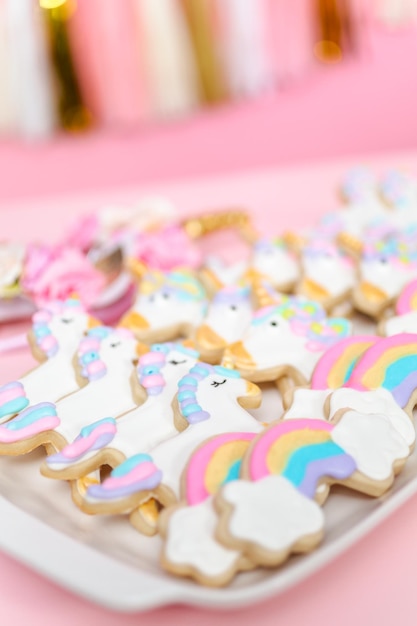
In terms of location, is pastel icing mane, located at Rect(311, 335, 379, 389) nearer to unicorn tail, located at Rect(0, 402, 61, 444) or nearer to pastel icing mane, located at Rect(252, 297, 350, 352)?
pastel icing mane, located at Rect(252, 297, 350, 352)

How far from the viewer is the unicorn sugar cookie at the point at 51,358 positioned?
24.7 inches

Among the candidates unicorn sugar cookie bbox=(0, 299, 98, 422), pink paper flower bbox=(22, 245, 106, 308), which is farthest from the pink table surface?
pink paper flower bbox=(22, 245, 106, 308)

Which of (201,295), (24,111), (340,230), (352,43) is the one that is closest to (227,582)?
(201,295)

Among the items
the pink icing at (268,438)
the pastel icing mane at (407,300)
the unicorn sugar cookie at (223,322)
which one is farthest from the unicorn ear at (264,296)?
the pink icing at (268,438)

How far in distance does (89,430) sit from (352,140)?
1.90 metres

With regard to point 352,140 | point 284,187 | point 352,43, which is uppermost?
point 352,43

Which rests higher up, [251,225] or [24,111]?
[24,111]

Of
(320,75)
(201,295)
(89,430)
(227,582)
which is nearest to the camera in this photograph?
(227,582)

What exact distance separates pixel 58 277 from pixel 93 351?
0.21 metres

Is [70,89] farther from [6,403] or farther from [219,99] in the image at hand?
[6,403]

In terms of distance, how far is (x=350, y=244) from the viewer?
94 centimetres

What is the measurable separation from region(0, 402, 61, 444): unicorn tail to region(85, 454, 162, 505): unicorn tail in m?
0.09

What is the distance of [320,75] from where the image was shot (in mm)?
2168

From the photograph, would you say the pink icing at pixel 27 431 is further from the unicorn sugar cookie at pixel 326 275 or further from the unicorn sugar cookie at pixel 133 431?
the unicorn sugar cookie at pixel 326 275
